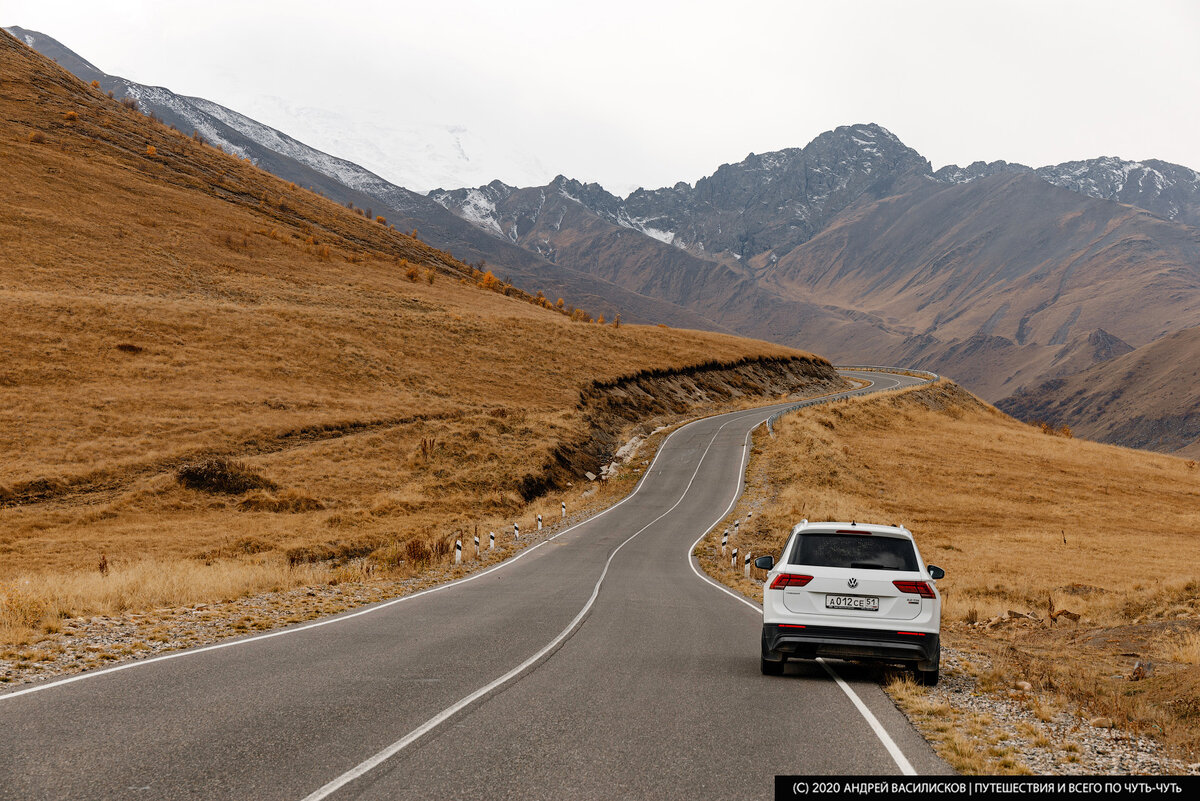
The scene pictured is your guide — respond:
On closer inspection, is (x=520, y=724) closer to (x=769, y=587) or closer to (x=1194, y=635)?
(x=769, y=587)

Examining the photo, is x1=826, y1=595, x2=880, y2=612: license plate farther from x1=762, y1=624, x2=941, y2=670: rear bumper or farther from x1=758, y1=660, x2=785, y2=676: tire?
x1=758, y1=660, x2=785, y2=676: tire

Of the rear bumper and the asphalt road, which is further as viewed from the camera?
the rear bumper

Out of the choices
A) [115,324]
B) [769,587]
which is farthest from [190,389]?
[769,587]

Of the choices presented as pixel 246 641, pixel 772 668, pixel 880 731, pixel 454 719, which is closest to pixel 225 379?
pixel 246 641

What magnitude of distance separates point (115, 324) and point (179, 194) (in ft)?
133

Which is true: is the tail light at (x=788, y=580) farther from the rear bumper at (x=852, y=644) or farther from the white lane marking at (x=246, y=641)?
the white lane marking at (x=246, y=641)

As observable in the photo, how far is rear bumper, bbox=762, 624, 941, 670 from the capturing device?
380 inches

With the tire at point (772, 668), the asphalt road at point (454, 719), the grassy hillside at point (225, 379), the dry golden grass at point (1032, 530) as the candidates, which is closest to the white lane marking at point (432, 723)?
the asphalt road at point (454, 719)

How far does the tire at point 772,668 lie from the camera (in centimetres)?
1016

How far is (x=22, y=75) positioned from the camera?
97500 millimetres

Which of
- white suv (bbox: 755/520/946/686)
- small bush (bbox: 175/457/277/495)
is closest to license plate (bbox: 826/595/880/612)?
white suv (bbox: 755/520/946/686)

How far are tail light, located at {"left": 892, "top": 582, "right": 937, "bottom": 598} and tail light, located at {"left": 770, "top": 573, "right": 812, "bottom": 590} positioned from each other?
Result: 3.50ft

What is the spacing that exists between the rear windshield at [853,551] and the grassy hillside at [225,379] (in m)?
11.0

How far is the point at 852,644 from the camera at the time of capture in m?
9.74
